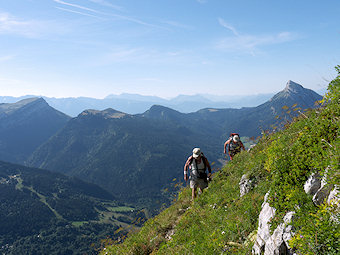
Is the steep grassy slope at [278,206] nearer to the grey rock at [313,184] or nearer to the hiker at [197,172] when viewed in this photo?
the grey rock at [313,184]

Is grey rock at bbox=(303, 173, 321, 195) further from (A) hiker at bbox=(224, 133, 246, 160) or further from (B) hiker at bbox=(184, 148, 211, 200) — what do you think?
(A) hiker at bbox=(224, 133, 246, 160)

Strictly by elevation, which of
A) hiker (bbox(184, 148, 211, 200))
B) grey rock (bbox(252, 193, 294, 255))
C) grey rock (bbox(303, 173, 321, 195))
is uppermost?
grey rock (bbox(303, 173, 321, 195))

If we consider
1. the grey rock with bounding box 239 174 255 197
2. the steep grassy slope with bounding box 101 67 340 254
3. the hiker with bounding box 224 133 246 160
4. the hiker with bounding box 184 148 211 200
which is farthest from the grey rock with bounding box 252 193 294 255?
the hiker with bounding box 224 133 246 160

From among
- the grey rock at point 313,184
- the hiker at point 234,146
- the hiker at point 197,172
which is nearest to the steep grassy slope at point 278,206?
the grey rock at point 313,184

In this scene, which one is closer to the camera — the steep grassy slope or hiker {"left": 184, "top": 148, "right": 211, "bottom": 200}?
the steep grassy slope

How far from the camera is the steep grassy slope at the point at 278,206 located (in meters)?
4.30

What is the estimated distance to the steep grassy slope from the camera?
169 inches

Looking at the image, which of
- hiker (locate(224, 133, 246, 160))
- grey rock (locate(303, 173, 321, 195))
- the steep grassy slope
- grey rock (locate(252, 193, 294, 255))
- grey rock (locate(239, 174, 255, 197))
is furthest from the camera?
hiker (locate(224, 133, 246, 160))

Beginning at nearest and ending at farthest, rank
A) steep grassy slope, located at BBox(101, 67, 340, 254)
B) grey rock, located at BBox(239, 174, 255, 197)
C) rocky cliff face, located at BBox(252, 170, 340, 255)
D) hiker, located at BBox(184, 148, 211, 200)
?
steep grassy slope, located at BBox(101, 67, 340, 254)
rocky cliff face, located at BBox(252, 170, 340, 255)
grey rock, located at BBox(239, 174, 255, 197)
hiker, located at BBox(184, 148, 211, 200)

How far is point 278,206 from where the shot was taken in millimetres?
5555

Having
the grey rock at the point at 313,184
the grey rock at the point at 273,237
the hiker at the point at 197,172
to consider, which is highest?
the grey rock at the point at 313,184

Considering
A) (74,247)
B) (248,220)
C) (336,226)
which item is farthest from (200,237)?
(74,247)

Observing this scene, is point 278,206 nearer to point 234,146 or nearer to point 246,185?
point 246,185

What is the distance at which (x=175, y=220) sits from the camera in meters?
11.8
